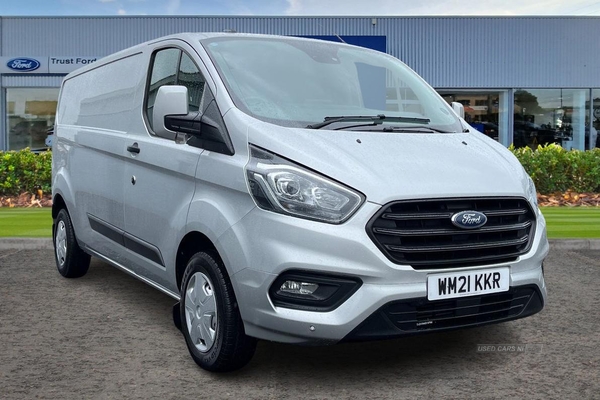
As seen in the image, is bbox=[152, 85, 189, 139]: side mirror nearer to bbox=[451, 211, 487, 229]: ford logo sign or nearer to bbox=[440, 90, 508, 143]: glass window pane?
bbox=[451, 211, 487, 229]: ford logo sign

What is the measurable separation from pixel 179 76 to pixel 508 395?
2.77m

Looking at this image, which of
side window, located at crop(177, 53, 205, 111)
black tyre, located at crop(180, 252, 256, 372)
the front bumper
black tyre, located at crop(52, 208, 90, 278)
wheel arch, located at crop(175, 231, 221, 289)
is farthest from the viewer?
black tyre, located at crop(52, 208, 90, 278)

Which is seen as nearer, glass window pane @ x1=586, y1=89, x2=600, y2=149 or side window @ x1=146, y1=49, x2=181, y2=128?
side window @ x1=146, y1=49, x2=181, y2=128

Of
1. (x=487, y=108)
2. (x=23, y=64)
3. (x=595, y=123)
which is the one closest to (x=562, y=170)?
(x=487, y=108)

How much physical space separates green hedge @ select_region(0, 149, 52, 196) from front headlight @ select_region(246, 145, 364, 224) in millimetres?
11625

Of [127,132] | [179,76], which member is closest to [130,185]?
[127,132]

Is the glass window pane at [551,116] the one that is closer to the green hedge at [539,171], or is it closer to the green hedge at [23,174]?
the green hedge at [539,171]

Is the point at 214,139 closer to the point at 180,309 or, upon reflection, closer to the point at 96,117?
→ the point at 180,309

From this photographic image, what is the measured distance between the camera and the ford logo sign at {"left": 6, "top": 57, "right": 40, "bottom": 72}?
78.1 feet

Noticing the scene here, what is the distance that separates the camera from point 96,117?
584cm

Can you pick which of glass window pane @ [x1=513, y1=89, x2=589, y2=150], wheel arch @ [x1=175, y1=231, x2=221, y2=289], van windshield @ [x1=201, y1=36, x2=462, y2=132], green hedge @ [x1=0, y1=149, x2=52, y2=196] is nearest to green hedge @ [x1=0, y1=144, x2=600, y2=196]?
green hedge @ [x1=0, y1=149, x2=52, y2=196]

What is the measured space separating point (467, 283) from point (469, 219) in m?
0.33

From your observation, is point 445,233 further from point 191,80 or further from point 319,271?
point 191,80

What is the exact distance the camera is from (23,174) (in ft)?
46.8
